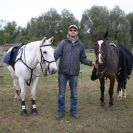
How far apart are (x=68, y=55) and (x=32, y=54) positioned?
2.79ft

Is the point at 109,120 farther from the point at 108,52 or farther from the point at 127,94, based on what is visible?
the point at 127,94

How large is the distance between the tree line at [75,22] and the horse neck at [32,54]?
48262 mm

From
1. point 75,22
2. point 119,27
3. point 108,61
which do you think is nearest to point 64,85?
point 108,61

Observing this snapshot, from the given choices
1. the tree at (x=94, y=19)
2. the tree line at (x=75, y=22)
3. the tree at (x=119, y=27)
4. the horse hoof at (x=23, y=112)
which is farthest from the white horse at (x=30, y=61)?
the tree at (x=119, y=27)

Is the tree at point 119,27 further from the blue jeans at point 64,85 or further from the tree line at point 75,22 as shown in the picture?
the blue jeans at point 64,85

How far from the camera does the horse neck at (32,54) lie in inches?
288

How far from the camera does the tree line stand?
58.3m

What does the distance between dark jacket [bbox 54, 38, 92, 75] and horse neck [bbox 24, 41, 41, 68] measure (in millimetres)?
468

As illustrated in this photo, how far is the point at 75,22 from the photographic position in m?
66.2

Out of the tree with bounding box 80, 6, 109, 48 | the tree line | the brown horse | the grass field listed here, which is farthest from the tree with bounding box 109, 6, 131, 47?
the brown horse

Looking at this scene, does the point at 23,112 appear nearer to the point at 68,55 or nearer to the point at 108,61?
the point at 68,55

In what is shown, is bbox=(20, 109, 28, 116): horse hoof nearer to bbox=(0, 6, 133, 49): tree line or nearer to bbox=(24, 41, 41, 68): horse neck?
bbox=(24, 41, 41, 68): horse neck

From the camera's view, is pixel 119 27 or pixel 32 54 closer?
pixel 32 54

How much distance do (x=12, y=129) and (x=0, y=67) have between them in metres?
7.09
